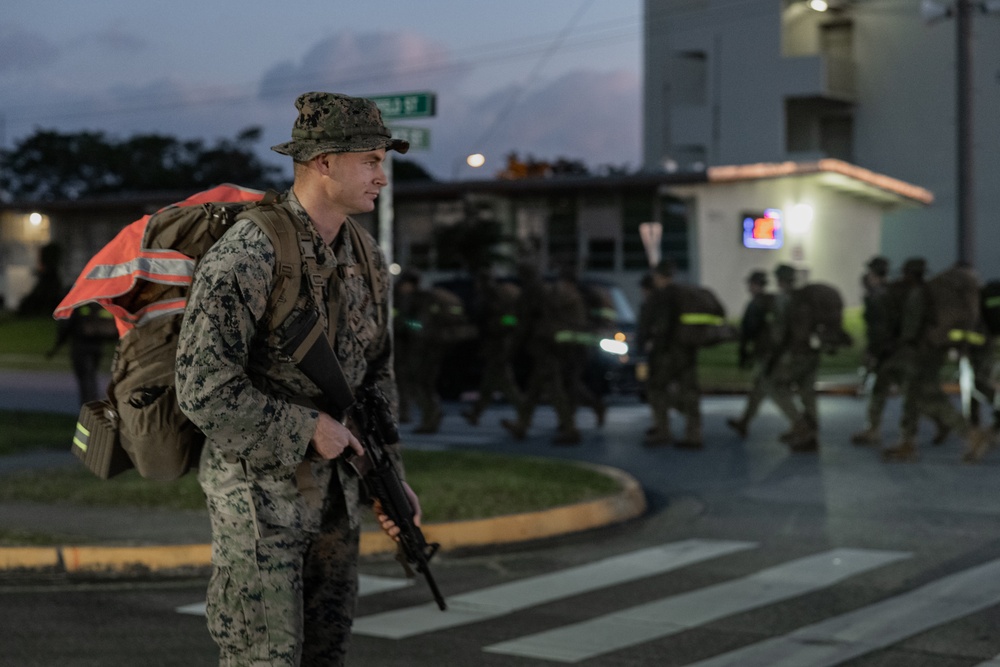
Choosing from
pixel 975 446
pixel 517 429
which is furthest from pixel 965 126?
pixel 517 429

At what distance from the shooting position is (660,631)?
22.5 feet

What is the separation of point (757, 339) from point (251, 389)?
13.0 meters

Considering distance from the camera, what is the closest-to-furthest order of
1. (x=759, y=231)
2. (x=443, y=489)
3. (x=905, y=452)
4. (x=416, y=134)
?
(x=443, y=489) < (x=416, y=134) < (x=905, y=452) < (x=759, y=231)

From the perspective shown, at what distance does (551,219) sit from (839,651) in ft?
124

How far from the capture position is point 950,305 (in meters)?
13.5

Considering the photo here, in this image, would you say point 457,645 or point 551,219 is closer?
point 457,645

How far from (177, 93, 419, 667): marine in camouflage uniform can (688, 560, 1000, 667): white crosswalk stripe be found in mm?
2750

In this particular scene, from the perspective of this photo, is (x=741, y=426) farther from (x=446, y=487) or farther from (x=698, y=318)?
(x=446, y=487)

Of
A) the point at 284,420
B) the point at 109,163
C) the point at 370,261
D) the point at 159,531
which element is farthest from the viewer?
the point at 109,163

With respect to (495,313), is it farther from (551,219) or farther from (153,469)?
(551,219)

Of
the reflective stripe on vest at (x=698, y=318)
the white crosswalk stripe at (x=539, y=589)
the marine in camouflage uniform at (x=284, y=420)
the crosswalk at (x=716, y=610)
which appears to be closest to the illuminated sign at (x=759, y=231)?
the reflective stripe on vest at (x=698, y=318)

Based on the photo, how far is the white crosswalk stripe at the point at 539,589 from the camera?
695 centimetres

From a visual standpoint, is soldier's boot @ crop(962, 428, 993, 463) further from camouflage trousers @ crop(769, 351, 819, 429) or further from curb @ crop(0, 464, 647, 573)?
curb @ crop(0, 464, 647, 573)

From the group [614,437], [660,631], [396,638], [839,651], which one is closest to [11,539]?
[396,638]
